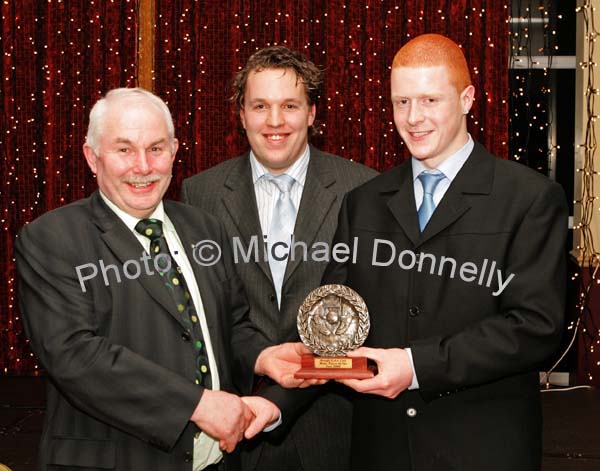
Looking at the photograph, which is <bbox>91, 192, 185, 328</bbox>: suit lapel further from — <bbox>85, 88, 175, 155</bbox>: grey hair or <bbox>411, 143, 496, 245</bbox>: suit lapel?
<bbox>411, 143, 496, 245</bbox>: suit lapel

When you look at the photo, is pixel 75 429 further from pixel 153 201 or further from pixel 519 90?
pixel 519 90

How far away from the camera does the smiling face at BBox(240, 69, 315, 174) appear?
9.32 feet

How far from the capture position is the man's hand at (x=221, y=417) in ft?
6.93

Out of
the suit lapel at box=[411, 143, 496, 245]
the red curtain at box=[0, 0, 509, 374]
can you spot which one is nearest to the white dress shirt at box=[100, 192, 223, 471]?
the suit lapel at box=[411, 143, 496, 245]

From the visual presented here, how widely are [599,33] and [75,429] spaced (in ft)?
14.7

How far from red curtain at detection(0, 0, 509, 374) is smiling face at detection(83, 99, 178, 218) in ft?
11.3

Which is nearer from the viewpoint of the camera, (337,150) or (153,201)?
(153,201)

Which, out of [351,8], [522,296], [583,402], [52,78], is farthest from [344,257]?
[52,78]

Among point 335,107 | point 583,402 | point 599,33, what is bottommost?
point 583,402

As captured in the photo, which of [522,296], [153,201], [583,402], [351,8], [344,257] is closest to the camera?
[522,296]

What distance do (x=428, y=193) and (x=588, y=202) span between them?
11.9ft

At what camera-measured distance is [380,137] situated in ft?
19.2

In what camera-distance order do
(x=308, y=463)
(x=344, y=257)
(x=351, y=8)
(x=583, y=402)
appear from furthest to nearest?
(x=351, y=8), (x=583, y=402), (x=308, y=463), (x=344, y=257)

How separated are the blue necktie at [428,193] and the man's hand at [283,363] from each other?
0.50 meters
